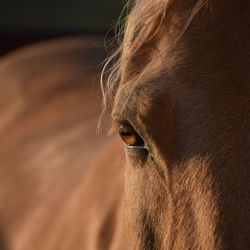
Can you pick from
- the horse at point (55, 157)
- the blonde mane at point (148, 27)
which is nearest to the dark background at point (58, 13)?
the horse at point (55, 157)

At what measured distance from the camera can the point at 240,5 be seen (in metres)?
1.03

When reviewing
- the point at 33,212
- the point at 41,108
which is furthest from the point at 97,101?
the point at 33,212

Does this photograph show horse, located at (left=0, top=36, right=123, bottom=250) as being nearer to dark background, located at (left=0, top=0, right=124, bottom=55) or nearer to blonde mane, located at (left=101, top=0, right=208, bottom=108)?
blonde mane, located at (left=101, top=0, right=208, bottom=108)

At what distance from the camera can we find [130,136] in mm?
1119

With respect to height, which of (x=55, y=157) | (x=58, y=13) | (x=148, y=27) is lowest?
(x=148, y=27)

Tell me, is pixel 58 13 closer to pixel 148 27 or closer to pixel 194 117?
pixel 148 27

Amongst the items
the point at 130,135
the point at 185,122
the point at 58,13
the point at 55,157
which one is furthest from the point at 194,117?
the point at 58,13

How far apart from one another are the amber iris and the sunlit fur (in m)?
0.02

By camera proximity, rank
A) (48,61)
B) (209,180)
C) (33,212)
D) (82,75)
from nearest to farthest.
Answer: (209,180) → (33,212) → (82,75) → (48,61)

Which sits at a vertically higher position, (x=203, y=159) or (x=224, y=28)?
(x=224, y=28)

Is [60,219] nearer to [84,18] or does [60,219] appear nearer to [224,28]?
[224,28]

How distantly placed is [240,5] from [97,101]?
165 centimetres

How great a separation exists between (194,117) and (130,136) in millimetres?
160

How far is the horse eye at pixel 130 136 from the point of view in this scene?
1.10m
